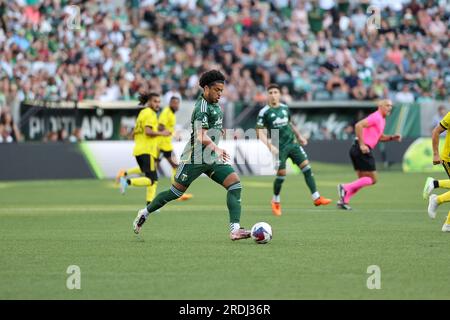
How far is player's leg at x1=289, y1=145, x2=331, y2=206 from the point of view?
18.5 metres

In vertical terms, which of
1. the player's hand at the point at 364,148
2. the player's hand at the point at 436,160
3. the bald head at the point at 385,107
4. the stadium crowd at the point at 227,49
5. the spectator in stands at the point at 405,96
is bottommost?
the player's hand at the point at 436,160

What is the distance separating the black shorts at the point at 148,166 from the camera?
63.1 feet

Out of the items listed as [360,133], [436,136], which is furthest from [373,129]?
[436,136]

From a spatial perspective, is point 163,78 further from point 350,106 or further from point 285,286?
point 285,286

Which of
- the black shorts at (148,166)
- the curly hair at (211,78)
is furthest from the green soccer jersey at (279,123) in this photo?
the curly hair at (211,78)

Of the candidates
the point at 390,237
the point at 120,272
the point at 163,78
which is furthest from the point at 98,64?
the point at 120,272

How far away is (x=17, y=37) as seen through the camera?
31.5 meters

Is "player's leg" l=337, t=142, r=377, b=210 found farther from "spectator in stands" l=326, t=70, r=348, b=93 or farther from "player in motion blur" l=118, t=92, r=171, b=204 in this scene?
"spectator in stands" l=326, t=70, r=348, b=93

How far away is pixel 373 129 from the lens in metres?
19.6

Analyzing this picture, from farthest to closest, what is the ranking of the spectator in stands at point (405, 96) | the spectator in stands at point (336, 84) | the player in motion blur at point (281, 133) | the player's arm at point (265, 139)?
the spectator in stands at point (405, 96) < the spectator in stands at point (336, 84) < the player in motion blur at point (281, 133) < the player's arm at point (265, 139)

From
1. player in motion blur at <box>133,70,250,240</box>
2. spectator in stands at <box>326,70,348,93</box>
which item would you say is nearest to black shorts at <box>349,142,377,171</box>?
player in motion blur at <box>133,70,250,240</box>

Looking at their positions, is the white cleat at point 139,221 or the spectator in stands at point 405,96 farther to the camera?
the spectator in stands at point 405,96

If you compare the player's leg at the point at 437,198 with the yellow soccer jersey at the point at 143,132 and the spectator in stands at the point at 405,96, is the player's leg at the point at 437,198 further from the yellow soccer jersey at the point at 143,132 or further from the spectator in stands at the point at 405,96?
the spectator in stands at the point at 405,96

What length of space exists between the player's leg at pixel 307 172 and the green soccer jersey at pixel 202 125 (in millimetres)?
5445
